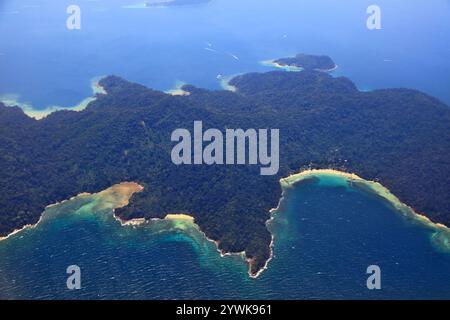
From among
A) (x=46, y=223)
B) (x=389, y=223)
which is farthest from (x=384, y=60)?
(x=46, y=223)

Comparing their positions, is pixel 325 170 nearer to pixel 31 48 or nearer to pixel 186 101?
pixel 186 101

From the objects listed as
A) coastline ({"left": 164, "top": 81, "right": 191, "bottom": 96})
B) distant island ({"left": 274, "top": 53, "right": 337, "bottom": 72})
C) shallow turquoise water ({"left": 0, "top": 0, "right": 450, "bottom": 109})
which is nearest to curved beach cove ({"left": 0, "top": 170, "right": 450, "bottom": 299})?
coastline ({"left": 164, "top": 81, "right": 191, "bottom": 96})

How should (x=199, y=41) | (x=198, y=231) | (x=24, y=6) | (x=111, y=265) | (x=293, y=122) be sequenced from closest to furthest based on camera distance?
(x=111, y=265)
(x=198, y=231)
(x=293, y=122)
(x=199, y=41)
(x=24, y=6)

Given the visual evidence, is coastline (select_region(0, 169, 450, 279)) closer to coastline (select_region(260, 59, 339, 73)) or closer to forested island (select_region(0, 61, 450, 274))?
forested island (select_region(0, 61, 450, 274))

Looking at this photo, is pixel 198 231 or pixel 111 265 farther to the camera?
pixel 198 231

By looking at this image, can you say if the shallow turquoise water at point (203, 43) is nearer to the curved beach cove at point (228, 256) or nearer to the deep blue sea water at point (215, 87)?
the deep blue sea water at point (215, 87)

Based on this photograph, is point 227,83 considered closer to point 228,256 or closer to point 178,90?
point 178,90
